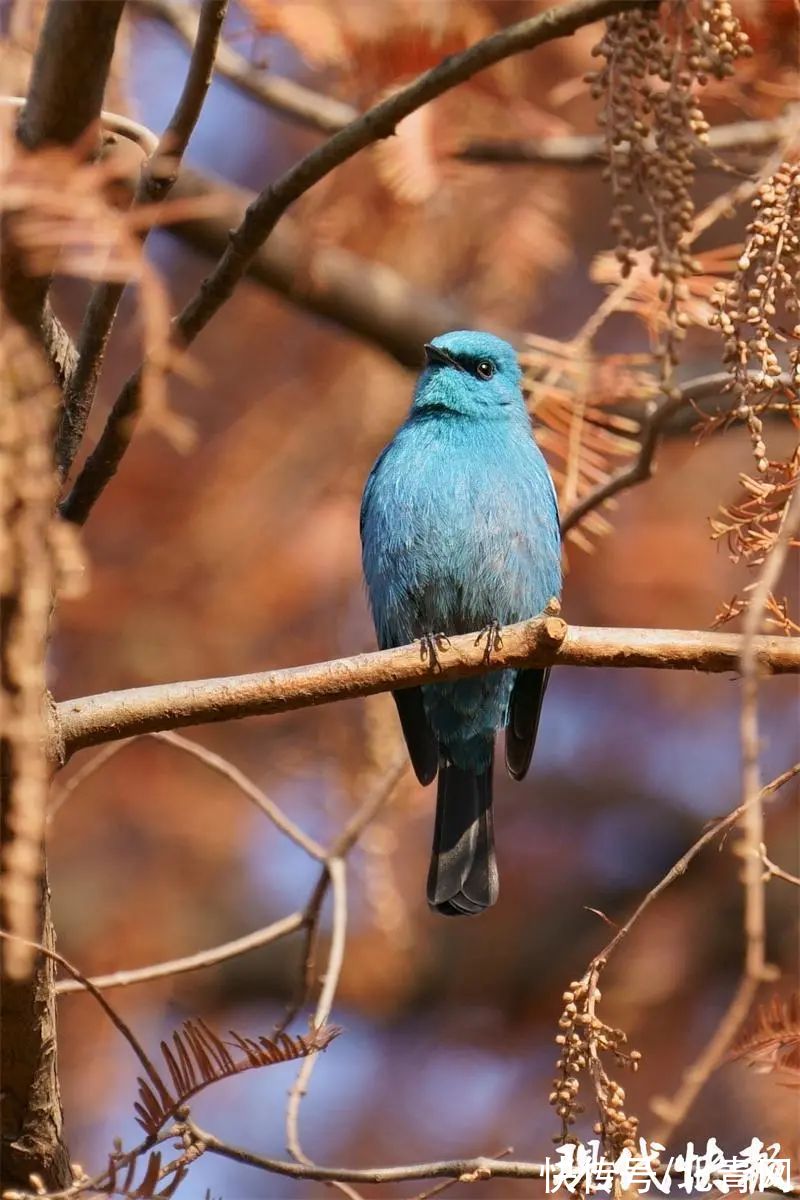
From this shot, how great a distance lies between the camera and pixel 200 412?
6.13 metres

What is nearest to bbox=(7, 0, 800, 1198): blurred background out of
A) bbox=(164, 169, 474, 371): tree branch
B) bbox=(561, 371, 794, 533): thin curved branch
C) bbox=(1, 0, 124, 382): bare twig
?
bbox=(164, 169, 474, 371): tree branch

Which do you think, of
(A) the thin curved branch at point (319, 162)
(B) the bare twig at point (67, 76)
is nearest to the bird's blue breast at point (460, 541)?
(A) the thin curved branch at point (319, 162)

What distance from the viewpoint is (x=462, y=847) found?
412 cm

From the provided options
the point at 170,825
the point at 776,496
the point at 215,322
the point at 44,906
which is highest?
the point at 215,322

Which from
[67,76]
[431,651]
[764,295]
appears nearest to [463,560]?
[431,651]

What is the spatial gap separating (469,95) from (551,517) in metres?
1.31

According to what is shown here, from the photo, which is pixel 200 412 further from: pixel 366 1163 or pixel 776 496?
pixel 776 496

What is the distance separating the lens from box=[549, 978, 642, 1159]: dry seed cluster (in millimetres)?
1940

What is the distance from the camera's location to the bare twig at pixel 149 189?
7.91 ft

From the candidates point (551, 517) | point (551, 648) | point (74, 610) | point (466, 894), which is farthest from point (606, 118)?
point (74, 610)

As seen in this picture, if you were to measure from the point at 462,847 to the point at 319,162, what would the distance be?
2082 millimetres

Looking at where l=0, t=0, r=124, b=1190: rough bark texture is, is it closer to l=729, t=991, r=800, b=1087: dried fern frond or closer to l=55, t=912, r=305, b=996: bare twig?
l=55, t=912, r=305, b=996: bare twig

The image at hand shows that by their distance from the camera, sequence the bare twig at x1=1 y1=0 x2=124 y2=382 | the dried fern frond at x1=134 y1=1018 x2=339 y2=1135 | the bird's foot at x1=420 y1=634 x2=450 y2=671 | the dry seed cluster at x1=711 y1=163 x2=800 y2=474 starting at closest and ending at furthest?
the bare twig at x1=1 y1=0 x2=124 y2=382 → the dried fern frond at x1=134 y1=1018 x2=339 y2=1135 → the dry seed cluster at x1=711 y1=163 x2=800 y2=474 → the bird's foot at x1=420 y1=634 x2=450 y2=671

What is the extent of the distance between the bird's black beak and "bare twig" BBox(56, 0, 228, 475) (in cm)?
173
